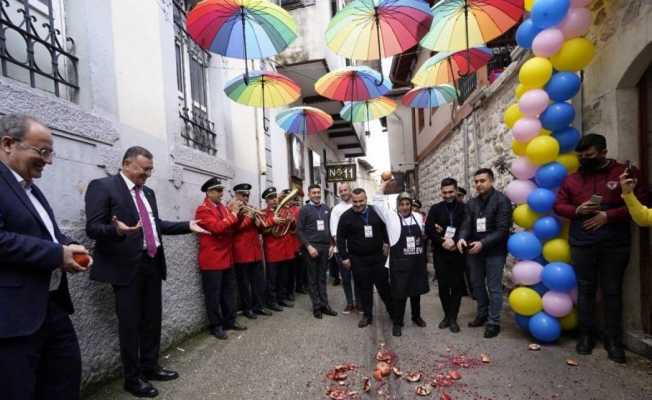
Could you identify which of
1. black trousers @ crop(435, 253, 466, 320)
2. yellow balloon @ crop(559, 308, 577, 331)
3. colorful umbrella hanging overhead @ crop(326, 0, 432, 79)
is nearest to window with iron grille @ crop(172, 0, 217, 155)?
colorful umbrella hanging overhead @ crop(326, 0, 432, 79)

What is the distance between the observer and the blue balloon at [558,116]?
362 centimetres

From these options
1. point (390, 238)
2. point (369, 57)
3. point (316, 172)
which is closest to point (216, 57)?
point (369, 57)

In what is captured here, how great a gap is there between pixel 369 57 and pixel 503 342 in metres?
3.87

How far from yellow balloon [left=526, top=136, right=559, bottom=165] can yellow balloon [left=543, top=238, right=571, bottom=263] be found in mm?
838

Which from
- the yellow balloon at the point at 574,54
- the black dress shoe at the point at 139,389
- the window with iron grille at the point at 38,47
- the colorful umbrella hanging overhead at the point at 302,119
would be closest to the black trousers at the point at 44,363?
the black dress shoe at the point at 139,389

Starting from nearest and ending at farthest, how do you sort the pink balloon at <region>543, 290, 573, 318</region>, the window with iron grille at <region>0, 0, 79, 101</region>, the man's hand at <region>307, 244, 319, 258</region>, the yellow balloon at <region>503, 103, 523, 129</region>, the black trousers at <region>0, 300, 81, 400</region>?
the black trousers at <region>0, 300, 81, 400</region>
the window with iron grille at <region>0, 0, 79, 101</region>
the pink balloon at <region>543, 290, 573, 318</region>
the yellow balloon at <region>503, 103, 523, 129</region>
the man's hand at <region>307, 244, 319, 258</region>

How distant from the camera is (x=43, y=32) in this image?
311cm

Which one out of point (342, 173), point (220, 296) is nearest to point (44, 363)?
point (220, 296)

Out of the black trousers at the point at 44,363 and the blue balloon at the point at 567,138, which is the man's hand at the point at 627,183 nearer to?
the blue balloon at the point at 567,138

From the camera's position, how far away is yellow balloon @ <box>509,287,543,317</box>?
373 cm

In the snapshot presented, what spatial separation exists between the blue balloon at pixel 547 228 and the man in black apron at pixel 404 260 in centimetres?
137

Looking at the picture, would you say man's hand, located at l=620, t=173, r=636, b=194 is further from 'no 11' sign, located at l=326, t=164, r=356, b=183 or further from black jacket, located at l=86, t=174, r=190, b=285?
'no 11' sign, located at l=326, t=164, r=356, b=183

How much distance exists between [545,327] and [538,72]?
8.61 ft

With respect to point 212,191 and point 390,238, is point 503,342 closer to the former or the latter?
point 390,238
